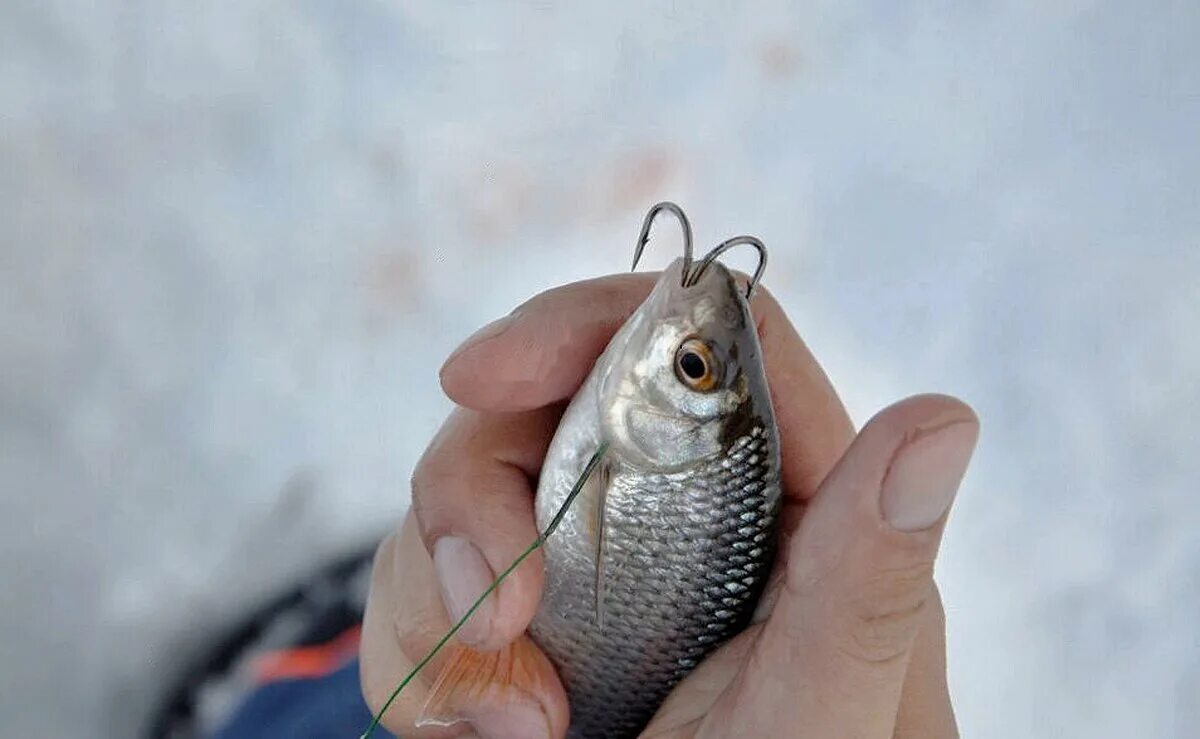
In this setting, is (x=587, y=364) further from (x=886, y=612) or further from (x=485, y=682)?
(x=886, y=612)

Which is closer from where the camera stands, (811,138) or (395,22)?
(395,22)

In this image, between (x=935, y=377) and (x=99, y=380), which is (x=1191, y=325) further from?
(x=99, y=380)

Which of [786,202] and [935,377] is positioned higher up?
[786,202]

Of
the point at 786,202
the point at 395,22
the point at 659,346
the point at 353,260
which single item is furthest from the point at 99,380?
the point at 786,202

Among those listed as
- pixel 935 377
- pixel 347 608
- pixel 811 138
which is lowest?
pixel 347 608

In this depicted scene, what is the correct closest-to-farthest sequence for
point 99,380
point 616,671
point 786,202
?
point 616,671 → point 99,380 → point 786,202

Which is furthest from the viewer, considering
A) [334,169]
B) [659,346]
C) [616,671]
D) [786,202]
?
[786,202]
